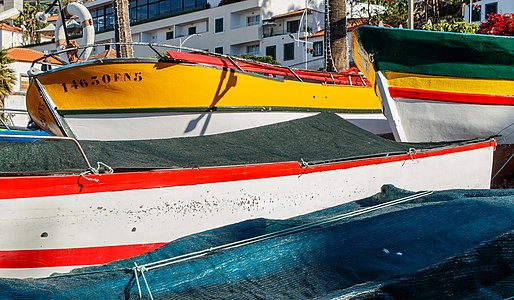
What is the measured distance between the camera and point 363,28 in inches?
307

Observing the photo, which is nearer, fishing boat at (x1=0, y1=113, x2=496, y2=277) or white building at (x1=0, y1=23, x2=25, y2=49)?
fishing boat at (x1=0, y1=113, x2=496, y2=277)

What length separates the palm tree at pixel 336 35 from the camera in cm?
1208

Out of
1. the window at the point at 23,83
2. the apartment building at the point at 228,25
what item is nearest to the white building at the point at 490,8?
the apartment building at the point at 228,25

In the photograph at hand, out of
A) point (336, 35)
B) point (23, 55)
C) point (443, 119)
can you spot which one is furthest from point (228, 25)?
point (443, 119)

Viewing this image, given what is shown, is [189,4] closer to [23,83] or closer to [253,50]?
[253,50]

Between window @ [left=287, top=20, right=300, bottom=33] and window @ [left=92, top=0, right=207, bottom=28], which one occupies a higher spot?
window @ [left=92, top=0, right=207, bottom=28]

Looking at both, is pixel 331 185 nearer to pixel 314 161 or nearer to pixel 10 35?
pixel 314 161

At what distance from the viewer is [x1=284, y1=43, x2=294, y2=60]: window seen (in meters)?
35.2

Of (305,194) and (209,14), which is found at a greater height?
(209,14)

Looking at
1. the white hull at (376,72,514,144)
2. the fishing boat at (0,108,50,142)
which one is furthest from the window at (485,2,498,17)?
the white hull at (376,72,514,144)

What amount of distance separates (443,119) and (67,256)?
5316 mm

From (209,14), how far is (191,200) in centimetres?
3686

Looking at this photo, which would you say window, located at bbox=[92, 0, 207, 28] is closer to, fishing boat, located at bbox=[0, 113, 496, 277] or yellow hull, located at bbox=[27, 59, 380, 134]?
yellow hull, located at bbox=[27, 59, 380, 134]

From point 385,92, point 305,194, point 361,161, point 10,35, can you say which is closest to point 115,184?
point 305,194
